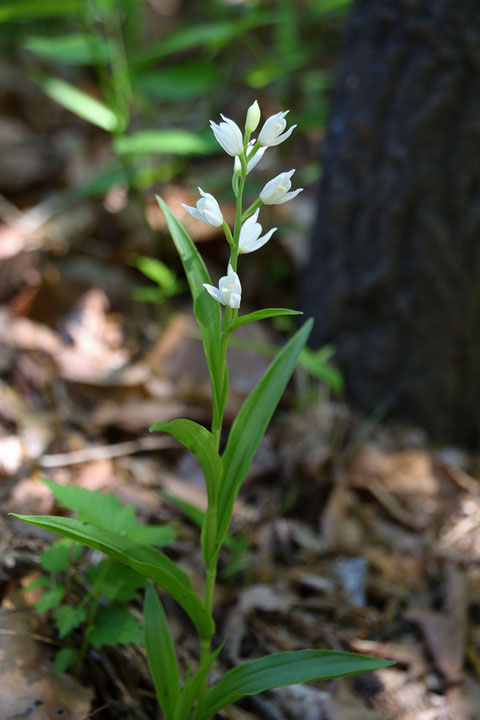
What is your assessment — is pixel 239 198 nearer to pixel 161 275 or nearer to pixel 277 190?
pixel 277 190

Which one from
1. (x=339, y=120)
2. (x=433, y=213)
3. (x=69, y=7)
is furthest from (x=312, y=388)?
(x=69, y=7)

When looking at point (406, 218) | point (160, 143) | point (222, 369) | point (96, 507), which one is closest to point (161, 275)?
point (160, 143)

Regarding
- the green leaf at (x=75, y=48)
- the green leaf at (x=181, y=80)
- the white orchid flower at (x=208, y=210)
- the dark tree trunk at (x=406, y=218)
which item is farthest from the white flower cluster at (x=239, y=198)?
the green leaf at (x=181, y=80)

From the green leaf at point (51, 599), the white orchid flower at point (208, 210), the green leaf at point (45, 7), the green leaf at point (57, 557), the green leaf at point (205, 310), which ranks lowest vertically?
the green leaf at point (51, 599)

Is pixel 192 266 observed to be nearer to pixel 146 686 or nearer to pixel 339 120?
pixel 146 686

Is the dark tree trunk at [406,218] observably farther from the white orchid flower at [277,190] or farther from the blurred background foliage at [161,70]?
the white orchid flower at [277,190]

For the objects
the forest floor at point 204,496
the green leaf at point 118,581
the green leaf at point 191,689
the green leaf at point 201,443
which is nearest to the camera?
the green leaf at point 201,443
